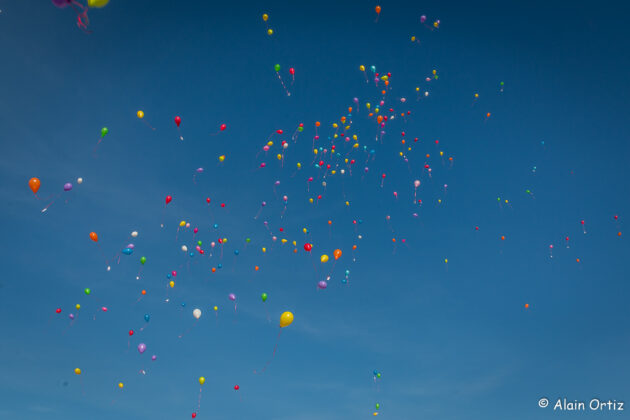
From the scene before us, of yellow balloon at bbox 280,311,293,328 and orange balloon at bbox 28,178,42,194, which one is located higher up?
orange balloon at bbox 28,178,42,194

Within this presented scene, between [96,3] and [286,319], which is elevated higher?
[96,3]

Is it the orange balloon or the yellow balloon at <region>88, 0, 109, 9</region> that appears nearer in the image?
the yellow balloon at <region>88, 0, 109, 9</region>

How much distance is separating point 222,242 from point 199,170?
2430mm

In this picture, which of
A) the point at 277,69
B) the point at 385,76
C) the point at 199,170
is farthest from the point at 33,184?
the point at 385,76

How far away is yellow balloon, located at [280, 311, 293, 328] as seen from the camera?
440 inches

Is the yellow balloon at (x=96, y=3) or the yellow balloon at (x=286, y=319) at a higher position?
the yellow balloon at (x=96, y=3)

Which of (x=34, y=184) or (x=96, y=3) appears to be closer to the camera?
(x=96, y=3)

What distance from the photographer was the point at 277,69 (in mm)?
13453

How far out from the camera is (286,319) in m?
11.2

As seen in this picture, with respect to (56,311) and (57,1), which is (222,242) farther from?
(57,1)

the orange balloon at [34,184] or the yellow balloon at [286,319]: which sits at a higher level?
the orange balloon at [34,184]

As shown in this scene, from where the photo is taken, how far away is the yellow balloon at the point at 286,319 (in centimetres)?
1118

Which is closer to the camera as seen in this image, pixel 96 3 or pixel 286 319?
pixel 96 3

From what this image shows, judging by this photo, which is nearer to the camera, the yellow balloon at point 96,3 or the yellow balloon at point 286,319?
the yellow balloon at point 96,3
